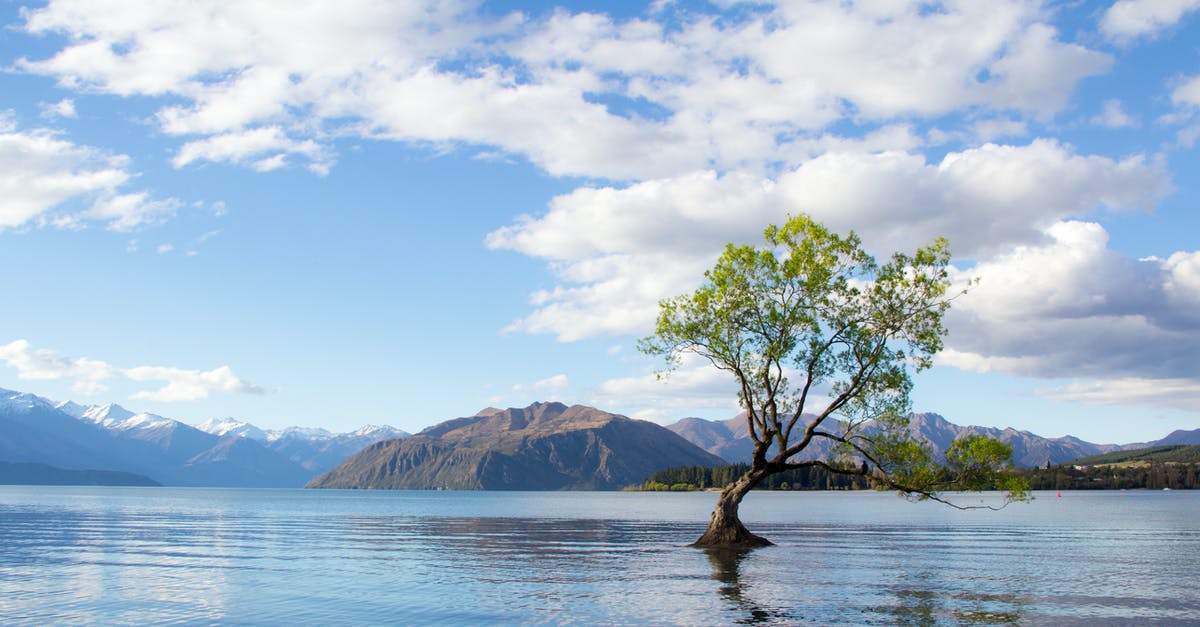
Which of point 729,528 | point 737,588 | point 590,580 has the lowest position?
point 590,580

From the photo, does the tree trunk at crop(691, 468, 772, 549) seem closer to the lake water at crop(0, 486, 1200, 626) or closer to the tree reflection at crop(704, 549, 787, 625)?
the lake water at crop(0, 486, 1200, 626)

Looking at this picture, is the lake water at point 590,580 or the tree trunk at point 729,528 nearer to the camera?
the lake water at point 590,580

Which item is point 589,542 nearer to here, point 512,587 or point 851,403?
→ point 851,403

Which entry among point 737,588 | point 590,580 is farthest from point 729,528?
point 737,588

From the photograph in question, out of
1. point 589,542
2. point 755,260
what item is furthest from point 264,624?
point 589,542

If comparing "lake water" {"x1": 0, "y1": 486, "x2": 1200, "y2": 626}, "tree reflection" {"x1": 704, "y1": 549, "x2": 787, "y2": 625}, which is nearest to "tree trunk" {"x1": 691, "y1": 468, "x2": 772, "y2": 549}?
"lake water" {"x1": 0, "y1": 486, "x2": 1200, "y2": 626}

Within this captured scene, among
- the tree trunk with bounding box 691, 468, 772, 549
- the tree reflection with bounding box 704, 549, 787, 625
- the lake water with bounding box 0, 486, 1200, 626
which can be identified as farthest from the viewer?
the tree trunk with bounding box 691, 468, 772, 549

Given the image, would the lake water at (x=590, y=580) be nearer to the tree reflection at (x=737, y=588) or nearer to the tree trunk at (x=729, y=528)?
the tree reflection at (x=737, y=588)

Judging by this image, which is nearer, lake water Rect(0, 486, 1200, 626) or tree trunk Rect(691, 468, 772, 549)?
lake water Rect(0, 486, 1200, 626)

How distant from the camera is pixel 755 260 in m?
61.7

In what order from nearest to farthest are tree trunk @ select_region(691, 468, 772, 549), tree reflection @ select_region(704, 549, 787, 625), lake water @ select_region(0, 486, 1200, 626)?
tree reflection @ select_region(704, 549, 787, 625) < lake water @ select_region(0, 486, 1200, 626) < tree trunk @ select_region(691, 468, 772, 549)

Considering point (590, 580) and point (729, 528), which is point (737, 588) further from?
point (729, 528)

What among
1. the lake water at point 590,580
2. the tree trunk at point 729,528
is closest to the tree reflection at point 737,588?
the lake water at point 590,580

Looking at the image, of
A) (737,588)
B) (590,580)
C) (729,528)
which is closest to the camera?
(737,588)
